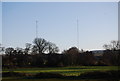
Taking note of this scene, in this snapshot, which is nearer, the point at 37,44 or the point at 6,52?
the point at 6,52

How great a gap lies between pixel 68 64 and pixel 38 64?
18.7ft

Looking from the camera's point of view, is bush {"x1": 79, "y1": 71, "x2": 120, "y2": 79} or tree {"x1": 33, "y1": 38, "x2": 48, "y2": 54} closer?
bush {"x1": 79, "y1": 71, "x2": 120, "y2": 79}

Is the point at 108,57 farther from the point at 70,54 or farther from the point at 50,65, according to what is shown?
the point at 50,65

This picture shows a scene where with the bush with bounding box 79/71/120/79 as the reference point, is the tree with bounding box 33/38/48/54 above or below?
above

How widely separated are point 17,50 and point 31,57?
3770 mm

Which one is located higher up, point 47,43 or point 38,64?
point 47,43

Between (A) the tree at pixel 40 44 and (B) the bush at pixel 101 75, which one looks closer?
(B) the bush at pixel 101 75

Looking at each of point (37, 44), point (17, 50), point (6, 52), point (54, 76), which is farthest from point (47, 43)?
point (54, 76)

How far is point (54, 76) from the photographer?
24359 mm

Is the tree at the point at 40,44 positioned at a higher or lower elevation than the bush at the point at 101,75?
higher

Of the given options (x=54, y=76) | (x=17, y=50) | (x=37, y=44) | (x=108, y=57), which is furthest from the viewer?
(x=37, y=44)

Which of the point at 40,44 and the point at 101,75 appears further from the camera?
the point at 40,44

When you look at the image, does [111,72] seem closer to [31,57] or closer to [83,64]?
[83,64]

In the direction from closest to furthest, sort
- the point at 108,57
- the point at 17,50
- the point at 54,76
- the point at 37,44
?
the point at 54,76, the point at 108,57, the point at 17,50, the point at 37,44
